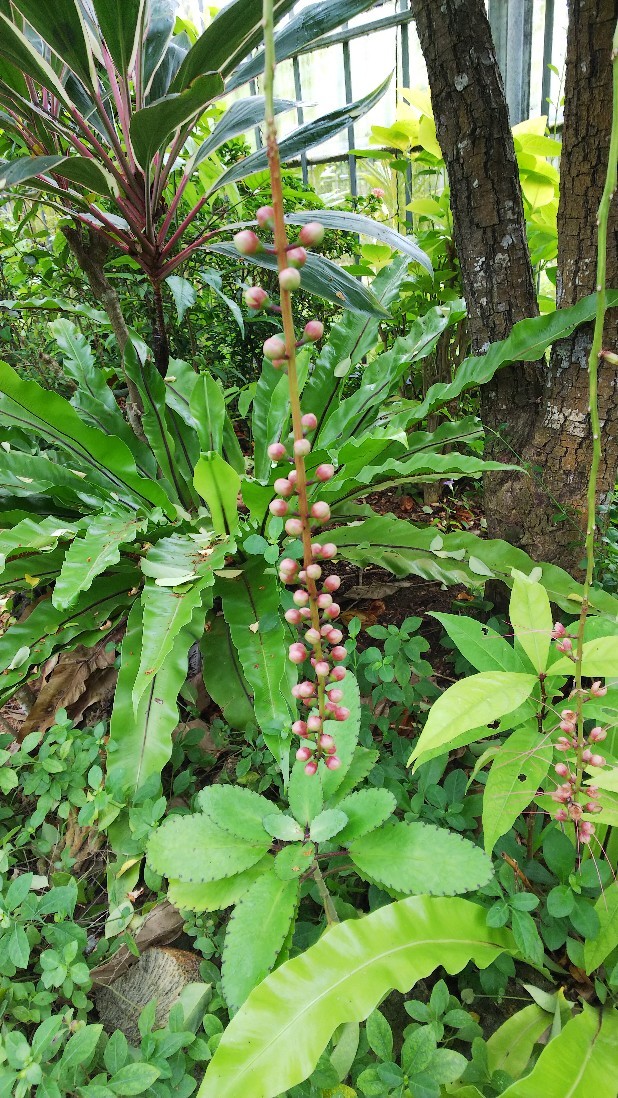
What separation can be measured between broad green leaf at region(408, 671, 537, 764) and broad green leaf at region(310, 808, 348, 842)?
14 cm

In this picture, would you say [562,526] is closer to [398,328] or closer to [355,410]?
[355,410]

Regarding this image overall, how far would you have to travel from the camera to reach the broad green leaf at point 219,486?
1133 millimetres

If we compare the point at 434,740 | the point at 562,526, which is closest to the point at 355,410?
the point at 562,526

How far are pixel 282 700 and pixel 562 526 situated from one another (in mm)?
722

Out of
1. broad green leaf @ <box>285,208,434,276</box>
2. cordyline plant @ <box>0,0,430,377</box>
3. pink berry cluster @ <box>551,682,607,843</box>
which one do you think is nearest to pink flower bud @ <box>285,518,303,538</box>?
pink berry cluster @ <box>551,682,607,843</box>

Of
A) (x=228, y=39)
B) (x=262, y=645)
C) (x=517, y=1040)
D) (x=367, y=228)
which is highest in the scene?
(x=228, y=39)

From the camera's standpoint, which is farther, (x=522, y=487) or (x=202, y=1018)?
(x=522, y=487)

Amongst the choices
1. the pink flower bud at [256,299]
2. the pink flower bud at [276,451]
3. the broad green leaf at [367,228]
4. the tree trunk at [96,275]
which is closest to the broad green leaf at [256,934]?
the pink flower bud at [276,451]

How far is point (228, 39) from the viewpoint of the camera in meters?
1.10

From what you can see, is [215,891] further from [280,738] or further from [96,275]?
[96,275]

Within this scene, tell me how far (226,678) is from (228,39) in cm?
119

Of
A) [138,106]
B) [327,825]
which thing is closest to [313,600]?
[327,825]

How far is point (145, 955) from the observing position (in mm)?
908

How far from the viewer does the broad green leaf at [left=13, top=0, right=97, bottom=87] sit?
0.99 m
